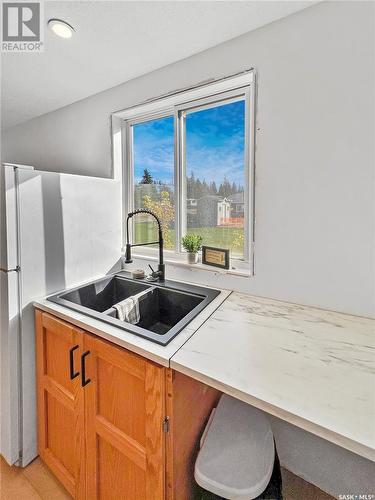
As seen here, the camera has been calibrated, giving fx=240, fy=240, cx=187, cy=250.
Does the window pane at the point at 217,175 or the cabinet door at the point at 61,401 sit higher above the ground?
the window pane at the point at 217,175

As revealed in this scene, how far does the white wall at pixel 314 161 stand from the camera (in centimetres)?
103

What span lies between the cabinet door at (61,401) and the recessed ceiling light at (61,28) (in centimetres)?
142

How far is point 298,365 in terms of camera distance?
77 centimetres

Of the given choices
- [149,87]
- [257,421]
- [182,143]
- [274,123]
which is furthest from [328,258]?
[149,87]

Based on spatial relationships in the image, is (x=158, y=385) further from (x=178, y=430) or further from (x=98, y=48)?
(x=98, y=48)

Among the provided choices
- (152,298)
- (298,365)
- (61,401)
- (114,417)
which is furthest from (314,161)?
(61,401)

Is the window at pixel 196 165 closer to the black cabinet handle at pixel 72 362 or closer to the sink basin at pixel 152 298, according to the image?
the sink basin at pixel 152 298

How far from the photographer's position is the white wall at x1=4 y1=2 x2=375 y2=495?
1.03 metres

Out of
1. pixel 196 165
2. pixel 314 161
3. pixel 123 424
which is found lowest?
pixel 123 424

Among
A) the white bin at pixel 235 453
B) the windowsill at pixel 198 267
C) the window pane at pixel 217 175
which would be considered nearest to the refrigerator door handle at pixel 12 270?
the windowsill at pixel 198 267

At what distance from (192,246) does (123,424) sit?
995 mm

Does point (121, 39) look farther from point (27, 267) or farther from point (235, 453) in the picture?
point (235, 453)

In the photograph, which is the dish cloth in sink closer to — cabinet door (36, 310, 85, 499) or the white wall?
cabinet door (36, 310, 85, 499)

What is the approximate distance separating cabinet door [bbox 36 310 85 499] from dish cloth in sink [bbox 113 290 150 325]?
0.71 ft
